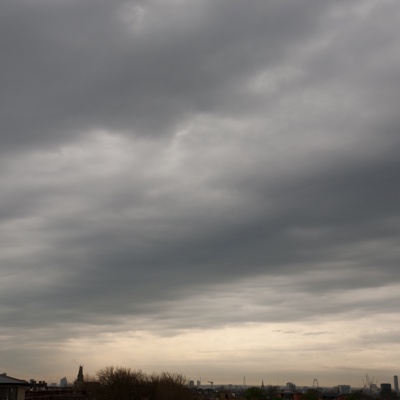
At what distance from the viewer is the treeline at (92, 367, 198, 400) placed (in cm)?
15288

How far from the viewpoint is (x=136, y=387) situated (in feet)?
531

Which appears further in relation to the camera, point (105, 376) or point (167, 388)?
point (105, 376)

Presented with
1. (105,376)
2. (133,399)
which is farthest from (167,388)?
(105,376)

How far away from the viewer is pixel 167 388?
504 feet

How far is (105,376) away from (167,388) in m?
21.9

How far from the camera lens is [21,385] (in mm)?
169375

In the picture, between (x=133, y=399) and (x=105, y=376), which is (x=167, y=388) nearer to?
(x=133, y=399)

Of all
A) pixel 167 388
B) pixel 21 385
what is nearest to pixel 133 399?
pixel 167 388

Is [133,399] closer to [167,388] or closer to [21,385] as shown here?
[167,388]

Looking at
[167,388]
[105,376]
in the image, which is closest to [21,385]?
[105,376]

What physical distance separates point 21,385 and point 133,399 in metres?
33.0

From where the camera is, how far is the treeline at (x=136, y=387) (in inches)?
6019

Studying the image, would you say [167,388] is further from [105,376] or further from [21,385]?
[21,385]

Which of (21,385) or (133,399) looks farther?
(21,385)
